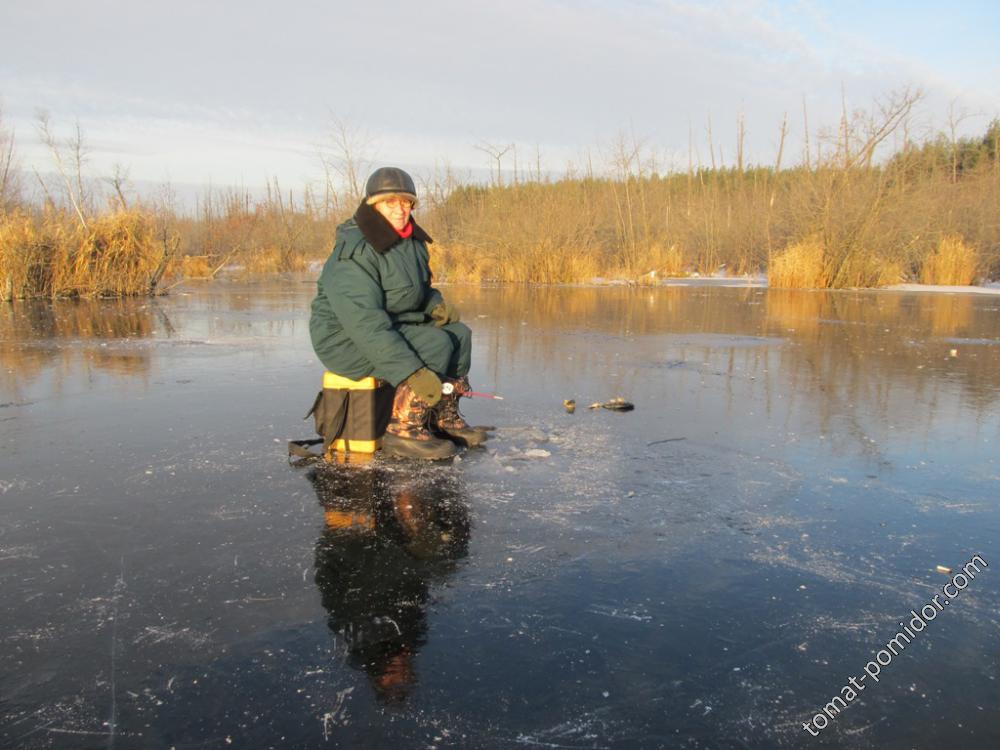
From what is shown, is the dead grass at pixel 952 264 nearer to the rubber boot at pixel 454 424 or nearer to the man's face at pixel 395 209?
the rubber boot at pixel 454 424

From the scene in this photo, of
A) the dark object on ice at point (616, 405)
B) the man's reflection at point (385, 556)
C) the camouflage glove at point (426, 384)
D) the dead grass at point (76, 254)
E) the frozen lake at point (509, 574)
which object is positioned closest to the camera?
the frozen lake at point (509, 574)

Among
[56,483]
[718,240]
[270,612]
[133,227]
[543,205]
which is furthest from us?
[718,240]

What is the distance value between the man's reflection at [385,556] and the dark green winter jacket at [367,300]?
637mm

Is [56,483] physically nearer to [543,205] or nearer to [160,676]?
[160,676]

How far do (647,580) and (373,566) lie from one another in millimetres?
1090

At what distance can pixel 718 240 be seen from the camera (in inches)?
1230

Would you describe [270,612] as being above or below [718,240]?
below

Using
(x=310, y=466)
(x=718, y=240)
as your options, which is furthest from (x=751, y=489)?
(x=718, y=240)

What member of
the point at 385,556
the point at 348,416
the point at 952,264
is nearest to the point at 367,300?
the point at 348,416

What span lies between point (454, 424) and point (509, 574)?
2.07m

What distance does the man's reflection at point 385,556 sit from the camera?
7.75ft

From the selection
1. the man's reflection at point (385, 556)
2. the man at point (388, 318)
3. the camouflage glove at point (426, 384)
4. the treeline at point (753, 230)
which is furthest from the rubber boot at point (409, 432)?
the treeline at point (753, 230)

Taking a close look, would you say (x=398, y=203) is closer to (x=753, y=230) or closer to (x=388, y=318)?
(x=388, y=318)

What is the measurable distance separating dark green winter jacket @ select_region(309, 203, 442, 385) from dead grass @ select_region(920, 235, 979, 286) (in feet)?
76.3
